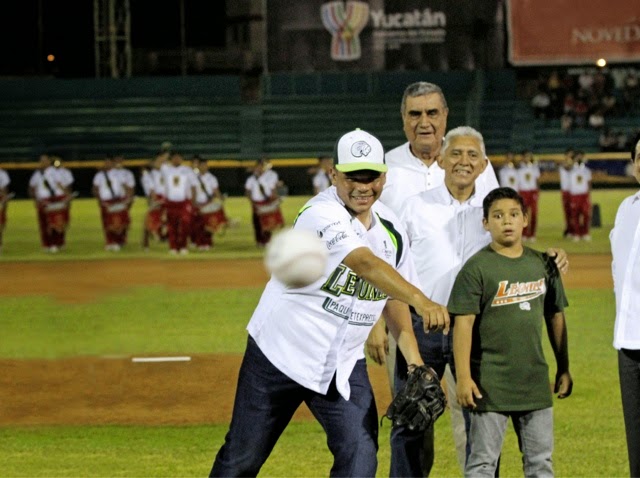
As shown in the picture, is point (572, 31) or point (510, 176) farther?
point (572, 31)

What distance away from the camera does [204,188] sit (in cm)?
2723

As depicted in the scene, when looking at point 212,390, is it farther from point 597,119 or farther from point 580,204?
point 597,119

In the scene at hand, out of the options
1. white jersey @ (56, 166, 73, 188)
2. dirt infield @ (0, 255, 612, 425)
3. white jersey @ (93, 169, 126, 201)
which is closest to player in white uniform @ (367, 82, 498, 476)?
dirt infield @ (0, 255, 612, 425)

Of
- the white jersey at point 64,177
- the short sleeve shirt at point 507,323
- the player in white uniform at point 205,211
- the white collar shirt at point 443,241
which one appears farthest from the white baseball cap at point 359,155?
the white jersey at point 64,177

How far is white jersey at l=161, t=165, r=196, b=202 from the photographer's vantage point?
2622 cm

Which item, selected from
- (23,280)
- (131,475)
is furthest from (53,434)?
(23,280)

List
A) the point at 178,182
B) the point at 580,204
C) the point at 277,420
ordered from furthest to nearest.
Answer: the point at 580,204, the point at 178,182, the point at 277,420

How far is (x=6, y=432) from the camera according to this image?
9.41 meters

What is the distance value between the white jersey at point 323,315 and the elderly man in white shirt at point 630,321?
120 cm

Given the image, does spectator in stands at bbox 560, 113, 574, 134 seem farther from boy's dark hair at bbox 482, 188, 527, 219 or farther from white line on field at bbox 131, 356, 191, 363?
boy's dark hair at bbox 482, 188, 527, 219

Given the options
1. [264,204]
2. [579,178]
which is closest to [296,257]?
[264,204]

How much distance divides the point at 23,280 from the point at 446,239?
15307 millimetres

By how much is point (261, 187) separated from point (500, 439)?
72.2ft

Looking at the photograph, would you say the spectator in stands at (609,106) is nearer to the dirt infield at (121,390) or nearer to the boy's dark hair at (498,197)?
the dirt infield at (121,390)
